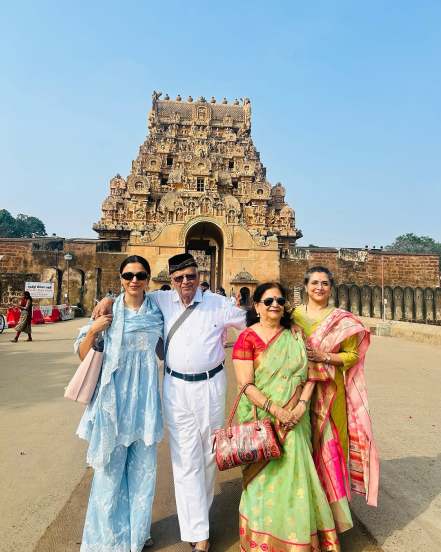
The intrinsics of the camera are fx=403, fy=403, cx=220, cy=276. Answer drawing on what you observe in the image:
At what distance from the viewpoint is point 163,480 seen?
326cm

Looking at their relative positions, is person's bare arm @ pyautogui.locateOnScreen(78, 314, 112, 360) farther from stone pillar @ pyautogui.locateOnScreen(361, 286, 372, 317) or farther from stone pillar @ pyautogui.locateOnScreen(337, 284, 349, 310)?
stone pillar @ pyautogui.locateOnScreen(361, 286, 372, 317)

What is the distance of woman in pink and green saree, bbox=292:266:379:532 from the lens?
94.3 inches

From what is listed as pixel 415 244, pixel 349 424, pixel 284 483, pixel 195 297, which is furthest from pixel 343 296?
pixel 415 244

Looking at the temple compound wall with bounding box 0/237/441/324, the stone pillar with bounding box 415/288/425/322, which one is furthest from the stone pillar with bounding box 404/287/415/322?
the stone pillar with bounding box 415/288/425/322

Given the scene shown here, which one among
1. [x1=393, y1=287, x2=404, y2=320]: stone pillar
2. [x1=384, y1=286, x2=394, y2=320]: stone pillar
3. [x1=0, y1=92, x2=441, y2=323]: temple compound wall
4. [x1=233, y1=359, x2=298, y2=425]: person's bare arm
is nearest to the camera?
[x1=233, y1=359, x2=298, y2=425]: person's bare arm

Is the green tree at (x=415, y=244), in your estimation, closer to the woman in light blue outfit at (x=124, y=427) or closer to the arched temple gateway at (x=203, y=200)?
the arched temple gateway at (x=203, y=200)

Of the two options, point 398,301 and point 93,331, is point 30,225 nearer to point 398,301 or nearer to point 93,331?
point 398,301

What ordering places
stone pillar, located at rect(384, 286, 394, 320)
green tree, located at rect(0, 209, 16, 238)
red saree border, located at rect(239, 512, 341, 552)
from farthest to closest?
1. green tree, located at rect(0, 209, 16, 238)
2. stone pillar, located at rect(384, 286, 394, 320)
3. red saree border, located at rect(239, 512, 341, 552)

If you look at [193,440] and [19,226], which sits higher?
[19,226]

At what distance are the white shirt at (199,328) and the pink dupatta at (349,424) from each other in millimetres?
A: 566

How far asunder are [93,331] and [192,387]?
68 centimetres

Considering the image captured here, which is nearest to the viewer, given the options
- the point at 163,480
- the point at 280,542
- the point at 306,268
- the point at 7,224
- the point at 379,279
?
the point at 280,542

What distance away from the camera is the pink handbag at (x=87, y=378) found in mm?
2342

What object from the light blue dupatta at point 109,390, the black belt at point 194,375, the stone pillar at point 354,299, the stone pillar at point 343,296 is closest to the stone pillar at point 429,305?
the stone pillar at point 354,299
